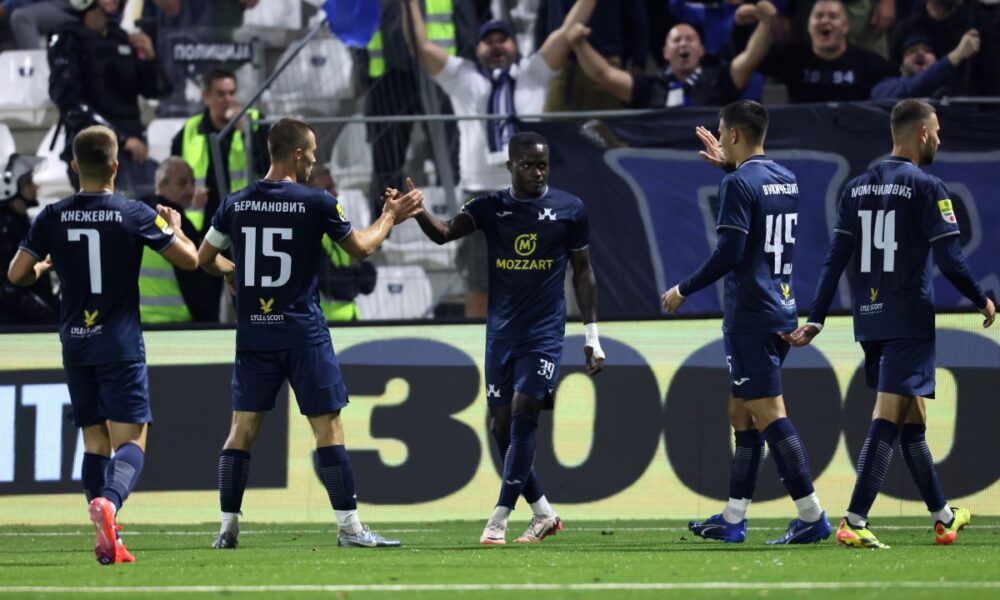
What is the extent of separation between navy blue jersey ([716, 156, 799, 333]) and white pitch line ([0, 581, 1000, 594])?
2417 mm

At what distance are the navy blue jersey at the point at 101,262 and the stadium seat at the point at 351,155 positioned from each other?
18.1ft

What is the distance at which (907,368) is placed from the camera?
868 cm

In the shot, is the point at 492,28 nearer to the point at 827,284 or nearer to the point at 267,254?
the point at 267,254

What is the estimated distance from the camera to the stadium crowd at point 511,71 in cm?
1377

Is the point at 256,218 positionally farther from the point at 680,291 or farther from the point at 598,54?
the point at 598,54

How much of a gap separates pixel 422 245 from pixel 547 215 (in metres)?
4.34

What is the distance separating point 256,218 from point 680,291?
7.78 ft

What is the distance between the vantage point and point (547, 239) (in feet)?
31.2

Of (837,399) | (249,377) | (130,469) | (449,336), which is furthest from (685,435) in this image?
(130,469)

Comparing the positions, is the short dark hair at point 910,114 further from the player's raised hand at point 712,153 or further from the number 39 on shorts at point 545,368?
the number 39 on shorts at point 545,368

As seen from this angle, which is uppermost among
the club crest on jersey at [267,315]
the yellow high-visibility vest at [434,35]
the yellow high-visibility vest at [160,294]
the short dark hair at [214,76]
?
the yellow high-visibility vest at [434,35]

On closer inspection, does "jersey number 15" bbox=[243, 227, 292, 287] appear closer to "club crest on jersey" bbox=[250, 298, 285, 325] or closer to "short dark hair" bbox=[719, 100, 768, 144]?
"club crest on jersey" bbox=[250, 298, 285, 325]

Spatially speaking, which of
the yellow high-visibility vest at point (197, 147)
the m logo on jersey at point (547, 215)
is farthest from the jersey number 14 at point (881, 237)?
the yellow high-visibility vest at point (197, 147)

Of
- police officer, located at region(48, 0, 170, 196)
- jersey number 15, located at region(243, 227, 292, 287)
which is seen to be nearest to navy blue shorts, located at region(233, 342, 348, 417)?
jersey number 15, located at region(243, 227, 292, 287)
